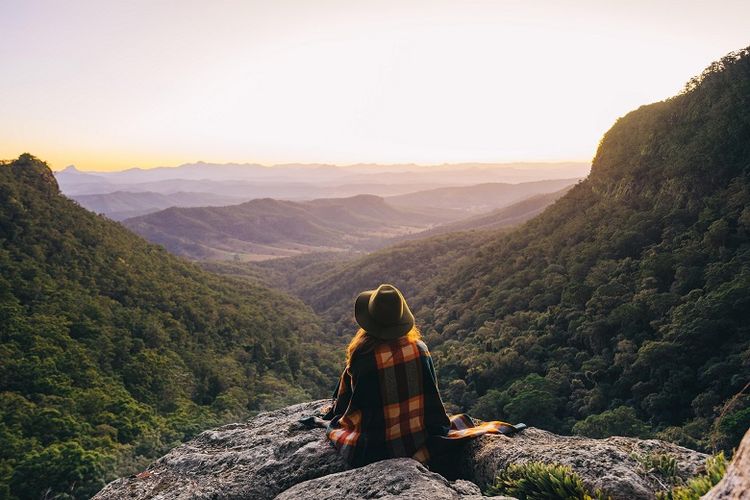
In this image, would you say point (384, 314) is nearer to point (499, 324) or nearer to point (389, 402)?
point (389, 402)

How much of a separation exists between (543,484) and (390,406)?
1.76 m

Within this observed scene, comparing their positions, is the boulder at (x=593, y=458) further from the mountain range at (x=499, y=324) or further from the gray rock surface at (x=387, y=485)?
the mountain range at (x=499, y=324)

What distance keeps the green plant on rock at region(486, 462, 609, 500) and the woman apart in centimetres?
110

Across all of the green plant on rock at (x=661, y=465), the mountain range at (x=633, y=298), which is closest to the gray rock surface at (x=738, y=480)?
the green plant on rock at (x=661, y=465)

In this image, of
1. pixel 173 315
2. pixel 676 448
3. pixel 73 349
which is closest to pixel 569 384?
pixel 676 448

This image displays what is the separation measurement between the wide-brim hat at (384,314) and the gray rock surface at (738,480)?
3.07m

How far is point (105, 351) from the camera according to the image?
34.8 metres

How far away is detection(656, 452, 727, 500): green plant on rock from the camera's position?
396cm

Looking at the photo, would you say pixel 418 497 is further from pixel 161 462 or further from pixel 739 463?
pixel 161 462

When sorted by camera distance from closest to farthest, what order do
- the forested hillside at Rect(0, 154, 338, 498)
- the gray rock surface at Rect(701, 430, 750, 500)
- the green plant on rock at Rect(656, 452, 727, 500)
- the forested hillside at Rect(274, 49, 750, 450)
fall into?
the gray rock surface at Rect(701, 430, 750, 500), the green plant on rock at Rect(656, 452, 727, 500), the forested hillside at Rect(274, 49, 750, 450), the forested hillside at Rect(0, 154, 338, 498)

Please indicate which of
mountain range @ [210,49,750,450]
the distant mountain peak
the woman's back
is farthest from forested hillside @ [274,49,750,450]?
the distant mountain peak

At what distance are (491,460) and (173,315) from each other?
46626 millimetres

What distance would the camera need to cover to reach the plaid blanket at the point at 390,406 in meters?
5.45

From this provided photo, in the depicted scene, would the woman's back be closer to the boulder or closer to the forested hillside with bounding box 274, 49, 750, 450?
the boulder
